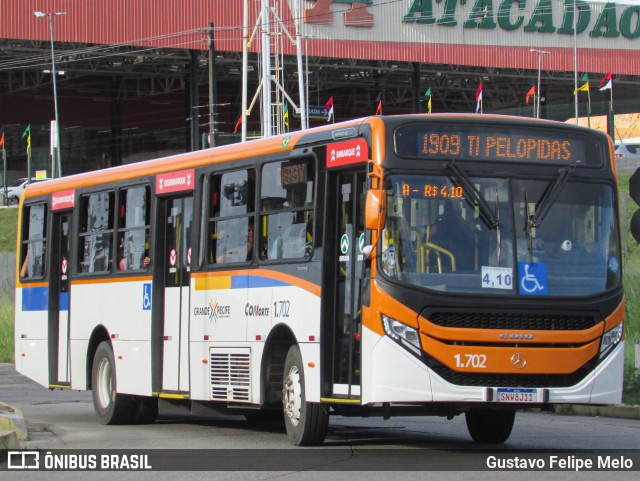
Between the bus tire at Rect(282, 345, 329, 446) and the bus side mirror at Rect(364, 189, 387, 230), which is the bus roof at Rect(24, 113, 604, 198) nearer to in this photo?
the bus side mirror at Rect(364, 189, 387, 230)

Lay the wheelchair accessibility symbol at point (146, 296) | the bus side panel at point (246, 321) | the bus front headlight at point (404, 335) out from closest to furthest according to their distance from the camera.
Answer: the bus front headlight at point (404, 335) < the bus side panel at point (246, 321) < the wheelchair accessibility symbol at point (146, 296)

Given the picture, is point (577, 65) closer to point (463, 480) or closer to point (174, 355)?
point (174, 355)

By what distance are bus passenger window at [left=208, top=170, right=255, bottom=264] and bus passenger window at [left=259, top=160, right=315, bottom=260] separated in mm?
274

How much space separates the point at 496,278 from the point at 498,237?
377mm

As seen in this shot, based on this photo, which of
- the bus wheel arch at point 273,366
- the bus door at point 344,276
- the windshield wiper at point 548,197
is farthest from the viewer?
the bus wheel arch at point 273,366

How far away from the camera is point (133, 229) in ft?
53.1

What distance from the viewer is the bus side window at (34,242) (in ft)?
60.7

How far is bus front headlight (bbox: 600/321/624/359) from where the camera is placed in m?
11.5

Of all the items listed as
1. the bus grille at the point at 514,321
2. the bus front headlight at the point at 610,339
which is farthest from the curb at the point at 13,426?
the bus front headlight at the point at 610,339

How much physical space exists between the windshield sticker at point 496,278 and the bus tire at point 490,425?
2380 millimetres

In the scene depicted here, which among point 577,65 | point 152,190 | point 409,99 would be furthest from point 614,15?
point 152,190

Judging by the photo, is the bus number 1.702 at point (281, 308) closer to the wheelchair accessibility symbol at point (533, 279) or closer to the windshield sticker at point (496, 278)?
the windshield sticker at point (496, 278)

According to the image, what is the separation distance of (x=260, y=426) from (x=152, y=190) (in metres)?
3.16

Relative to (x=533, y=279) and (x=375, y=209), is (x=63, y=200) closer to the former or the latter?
(x=375, y=209)
